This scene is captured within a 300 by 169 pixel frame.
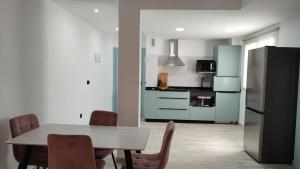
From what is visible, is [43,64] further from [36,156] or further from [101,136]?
[101,136]

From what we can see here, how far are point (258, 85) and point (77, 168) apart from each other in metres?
2.89

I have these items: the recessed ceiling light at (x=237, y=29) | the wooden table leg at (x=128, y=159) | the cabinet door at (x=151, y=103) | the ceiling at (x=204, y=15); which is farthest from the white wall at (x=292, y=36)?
the cabinet door at (x=151, y=103)

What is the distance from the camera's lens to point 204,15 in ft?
12.8

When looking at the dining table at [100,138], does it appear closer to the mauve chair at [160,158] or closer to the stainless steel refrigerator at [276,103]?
the mauve chair at [160,158]

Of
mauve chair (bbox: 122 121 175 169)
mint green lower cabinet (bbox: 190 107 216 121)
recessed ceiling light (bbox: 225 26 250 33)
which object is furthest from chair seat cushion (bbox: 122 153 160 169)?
mint green lower cabinet (bbox: 190 107 216 121)

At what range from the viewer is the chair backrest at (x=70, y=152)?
196cm

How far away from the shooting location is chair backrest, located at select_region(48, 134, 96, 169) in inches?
77.4

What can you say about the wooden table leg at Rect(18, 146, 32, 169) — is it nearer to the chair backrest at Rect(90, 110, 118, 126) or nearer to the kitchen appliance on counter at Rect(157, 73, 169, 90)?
the chair backrest at Rect(90, 110, 118, 126)

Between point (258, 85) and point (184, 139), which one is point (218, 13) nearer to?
point (258, 85)

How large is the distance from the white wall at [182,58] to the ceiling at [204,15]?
72.6 inches

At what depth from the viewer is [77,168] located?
6.63 feet

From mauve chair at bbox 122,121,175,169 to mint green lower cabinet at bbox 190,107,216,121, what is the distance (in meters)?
3.93

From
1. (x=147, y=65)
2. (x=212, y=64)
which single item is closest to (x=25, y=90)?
(x=147, y=65)

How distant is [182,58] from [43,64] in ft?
14.1
